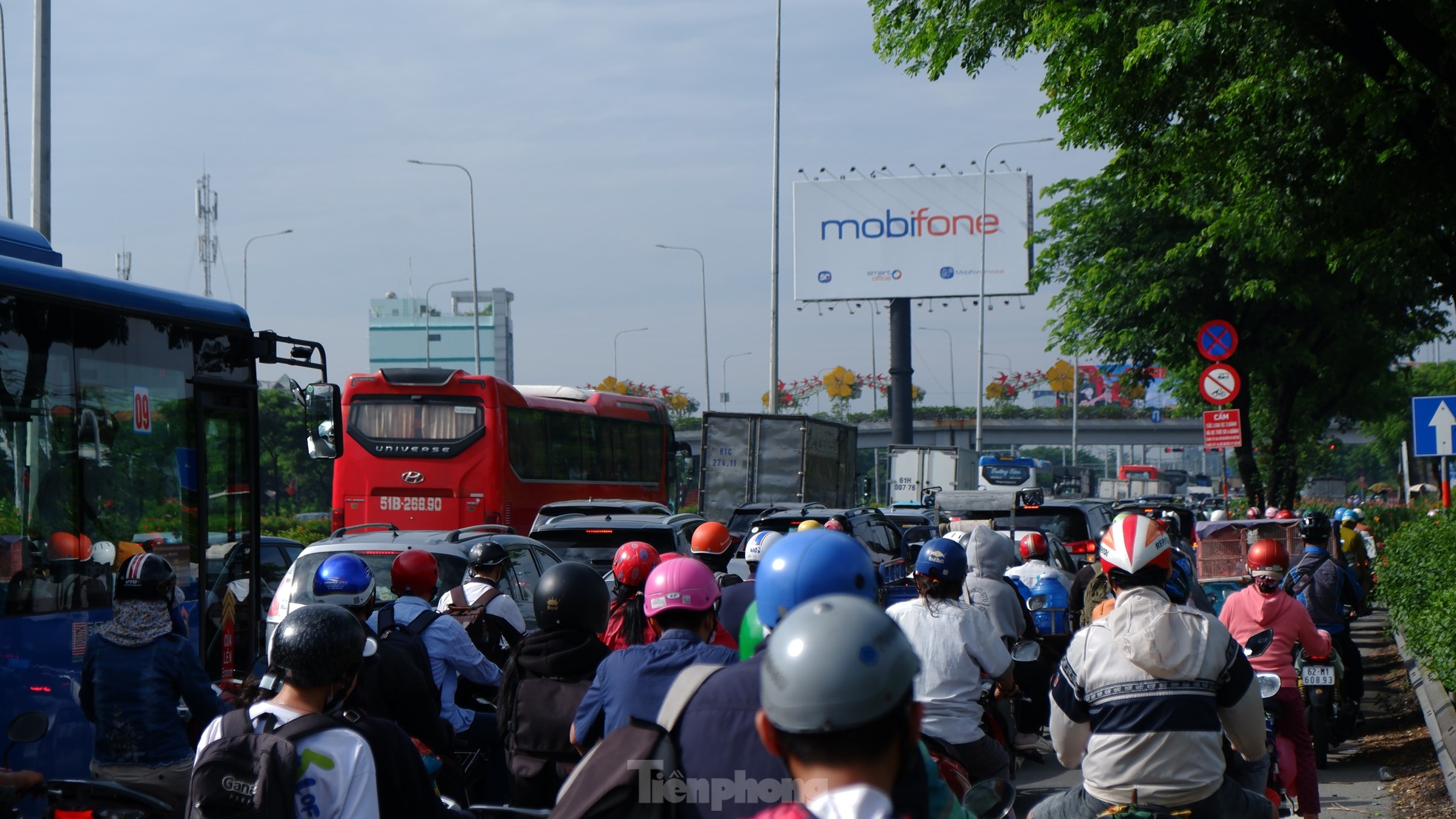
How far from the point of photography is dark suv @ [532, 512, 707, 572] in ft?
43.1

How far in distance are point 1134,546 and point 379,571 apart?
22.2ft

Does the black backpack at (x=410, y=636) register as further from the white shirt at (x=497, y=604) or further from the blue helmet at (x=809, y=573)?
the blue helmet at (x=809, y=573)

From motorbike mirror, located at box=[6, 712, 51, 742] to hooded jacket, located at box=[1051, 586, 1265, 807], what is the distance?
3281 millimetres

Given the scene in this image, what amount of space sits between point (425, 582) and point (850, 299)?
54587 millimetres

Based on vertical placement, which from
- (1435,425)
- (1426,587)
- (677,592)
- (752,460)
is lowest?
(1426,587)

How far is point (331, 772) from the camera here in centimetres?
340

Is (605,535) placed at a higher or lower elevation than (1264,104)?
lower

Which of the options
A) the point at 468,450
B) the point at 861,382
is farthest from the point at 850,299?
the point at 468,450

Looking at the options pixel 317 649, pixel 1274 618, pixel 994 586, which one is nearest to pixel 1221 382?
pixel 1274 618

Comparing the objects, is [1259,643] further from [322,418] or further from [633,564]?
[322,418]

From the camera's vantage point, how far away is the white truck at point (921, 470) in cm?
4069

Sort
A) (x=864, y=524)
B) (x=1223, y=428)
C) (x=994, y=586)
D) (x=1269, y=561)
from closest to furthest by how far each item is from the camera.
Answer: (x=994, y=586) < (x=1269, y=561) < (x=864, y=524) < (x=1223, y=428)

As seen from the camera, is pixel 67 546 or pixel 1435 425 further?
pixel 1435 425

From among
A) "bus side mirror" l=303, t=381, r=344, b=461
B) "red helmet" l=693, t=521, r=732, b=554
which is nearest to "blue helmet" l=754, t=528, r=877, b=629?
"red helmet" l=693, t=521, r=732, b=554
